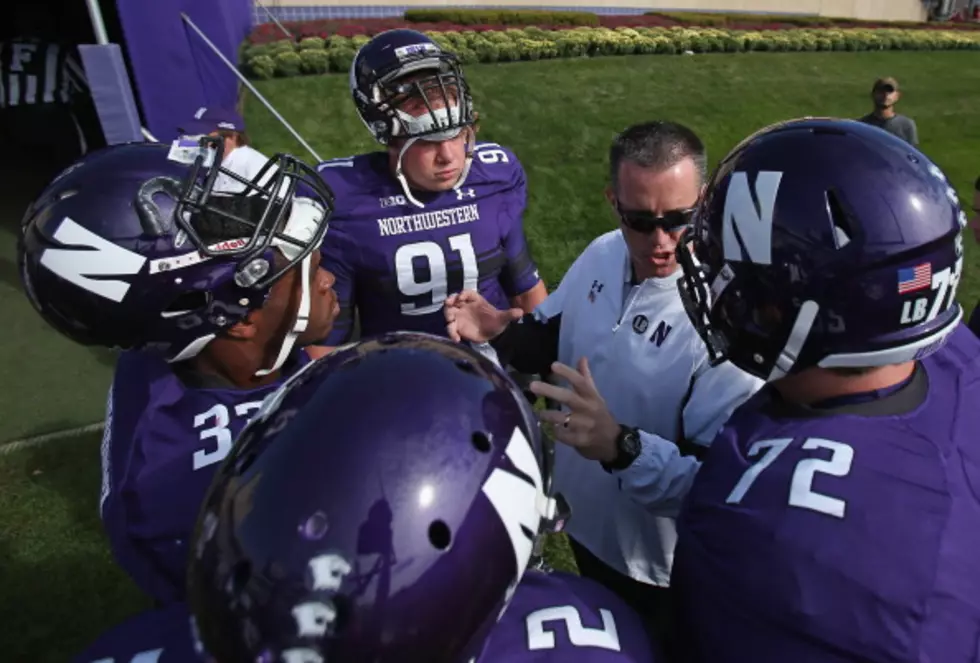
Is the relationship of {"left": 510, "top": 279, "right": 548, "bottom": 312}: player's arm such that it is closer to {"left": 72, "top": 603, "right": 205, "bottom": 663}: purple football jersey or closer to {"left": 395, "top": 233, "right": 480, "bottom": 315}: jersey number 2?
{"left": 395, "top": 233, "right": 480, "bottom": 315}: jersey number 2

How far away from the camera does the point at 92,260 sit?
5.87 feet

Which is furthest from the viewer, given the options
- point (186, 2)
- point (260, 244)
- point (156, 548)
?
point (186, 2)

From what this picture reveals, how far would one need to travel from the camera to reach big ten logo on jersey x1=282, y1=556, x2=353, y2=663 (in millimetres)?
1122

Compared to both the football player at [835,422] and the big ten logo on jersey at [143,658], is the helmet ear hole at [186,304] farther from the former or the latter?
the football player at [835,422]

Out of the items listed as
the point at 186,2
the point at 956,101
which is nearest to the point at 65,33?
the point at 186,2

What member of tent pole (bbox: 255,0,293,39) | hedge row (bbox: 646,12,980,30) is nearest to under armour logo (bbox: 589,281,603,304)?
tent pole (bbox: 255,0,293,39)

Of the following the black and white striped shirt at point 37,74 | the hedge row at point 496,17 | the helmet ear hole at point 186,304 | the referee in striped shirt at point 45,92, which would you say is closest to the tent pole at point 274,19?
the hedge row at point 496,17

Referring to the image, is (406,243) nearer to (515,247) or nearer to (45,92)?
(515,247)

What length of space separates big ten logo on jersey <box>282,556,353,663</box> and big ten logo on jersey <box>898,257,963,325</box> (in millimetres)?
1133

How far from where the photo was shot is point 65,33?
819 centimetres

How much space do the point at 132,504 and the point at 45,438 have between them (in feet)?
11.7

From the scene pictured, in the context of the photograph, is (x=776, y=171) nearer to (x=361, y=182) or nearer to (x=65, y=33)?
(x=361, y=182)

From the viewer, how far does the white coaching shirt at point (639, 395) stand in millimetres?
1971

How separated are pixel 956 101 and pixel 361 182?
15315mm
